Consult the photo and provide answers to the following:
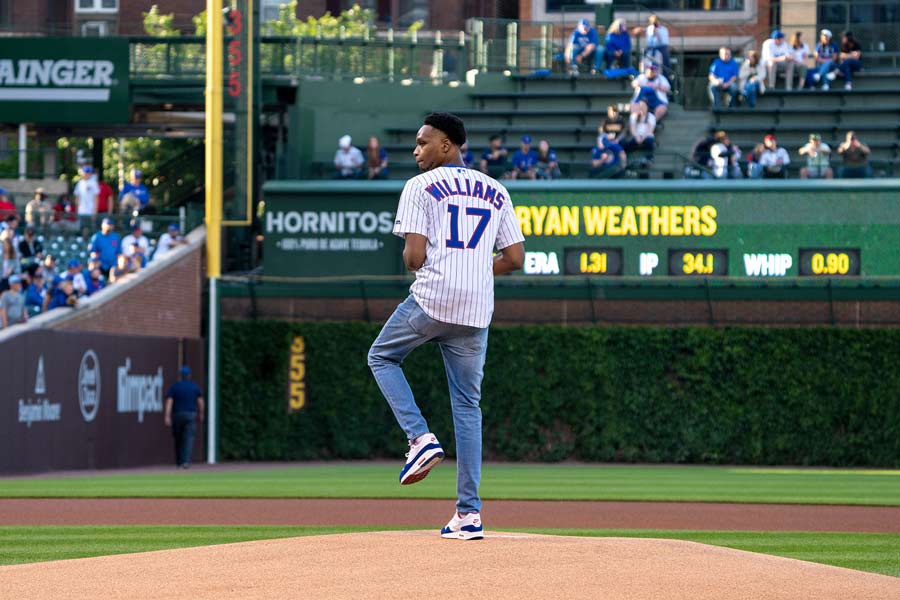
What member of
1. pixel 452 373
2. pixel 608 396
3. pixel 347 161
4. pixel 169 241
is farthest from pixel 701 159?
pixel 452 373

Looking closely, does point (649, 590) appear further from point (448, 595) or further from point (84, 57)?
point (84, 57)

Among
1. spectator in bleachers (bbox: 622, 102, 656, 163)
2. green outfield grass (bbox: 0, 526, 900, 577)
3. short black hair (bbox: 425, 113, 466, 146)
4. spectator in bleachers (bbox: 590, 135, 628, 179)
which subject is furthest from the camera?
spectator in bleachers (bbox: 622, 102, 656, 163)

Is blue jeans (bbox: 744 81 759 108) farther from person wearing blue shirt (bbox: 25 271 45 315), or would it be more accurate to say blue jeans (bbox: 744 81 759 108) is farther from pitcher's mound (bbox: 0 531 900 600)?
pitcher's mound (bbox: 0 531 900 600)

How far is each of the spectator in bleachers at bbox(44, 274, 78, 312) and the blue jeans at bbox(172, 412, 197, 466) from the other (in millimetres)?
2542

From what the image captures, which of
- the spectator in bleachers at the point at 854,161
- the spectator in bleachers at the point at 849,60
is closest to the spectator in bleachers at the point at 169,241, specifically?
the spectator in bleachers at the point at 854,161

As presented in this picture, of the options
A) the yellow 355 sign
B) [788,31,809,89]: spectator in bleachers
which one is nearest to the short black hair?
the yellow 355 sign

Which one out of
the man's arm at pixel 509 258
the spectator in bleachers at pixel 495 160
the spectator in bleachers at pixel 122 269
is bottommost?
the spectator in bleachers at pixel 122 269

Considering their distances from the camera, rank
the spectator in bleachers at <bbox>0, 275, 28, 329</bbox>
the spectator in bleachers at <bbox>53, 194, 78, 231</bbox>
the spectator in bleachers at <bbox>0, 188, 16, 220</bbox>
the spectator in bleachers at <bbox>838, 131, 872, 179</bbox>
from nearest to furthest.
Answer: the spectator in bleachers at <bbox>0, 275, 28, 329</bbox>
the spectator in bleachers at <bbox>0, 188, 16, 220</bbox>
the spectator in bleachers at <bbox>53, 194, 78, 231</bbox>
the spectator in bleachers at <bbox>838, 131, 872, 179</bbox>

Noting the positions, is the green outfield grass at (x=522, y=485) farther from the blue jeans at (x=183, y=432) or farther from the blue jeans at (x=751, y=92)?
the blue jeans at (x=751, y=92)

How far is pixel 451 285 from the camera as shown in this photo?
785 cm

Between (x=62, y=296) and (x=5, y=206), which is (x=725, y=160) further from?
(x=5, y=206)

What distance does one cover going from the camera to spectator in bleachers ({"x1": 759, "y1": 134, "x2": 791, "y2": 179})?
2945cm

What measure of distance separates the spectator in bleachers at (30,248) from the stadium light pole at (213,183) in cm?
330

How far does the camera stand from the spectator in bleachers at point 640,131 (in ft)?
103
